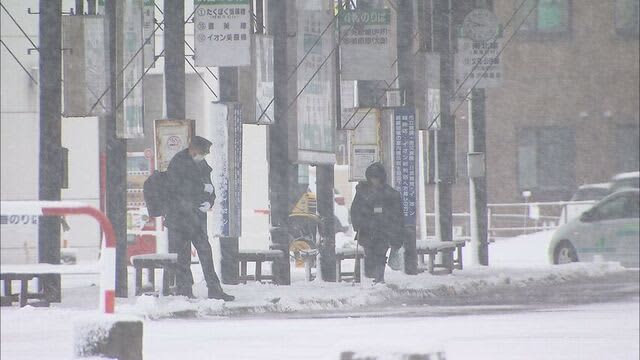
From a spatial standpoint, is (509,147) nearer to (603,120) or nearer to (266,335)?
(603,120)

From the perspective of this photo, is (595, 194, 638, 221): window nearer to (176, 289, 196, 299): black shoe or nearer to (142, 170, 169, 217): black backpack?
(176, 289, 196, 299): black shoe

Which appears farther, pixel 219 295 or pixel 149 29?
pixel 149 29

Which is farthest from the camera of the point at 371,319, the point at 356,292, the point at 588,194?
the point at 588,194

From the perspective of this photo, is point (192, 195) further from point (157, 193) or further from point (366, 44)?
point (366, 44)

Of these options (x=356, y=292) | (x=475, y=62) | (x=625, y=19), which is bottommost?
(x=356, y=292)

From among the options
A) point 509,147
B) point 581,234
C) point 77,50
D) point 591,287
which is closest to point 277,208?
point 77,50

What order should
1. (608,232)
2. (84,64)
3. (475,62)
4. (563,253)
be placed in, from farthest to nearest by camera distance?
(563,253), (608,232), (475,62), (84,64)

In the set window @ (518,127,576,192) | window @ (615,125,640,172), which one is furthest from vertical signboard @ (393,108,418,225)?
window @ (615,125,640,172)

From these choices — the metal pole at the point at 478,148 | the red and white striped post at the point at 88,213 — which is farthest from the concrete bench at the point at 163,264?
the red and white striped post at the point at 88,213

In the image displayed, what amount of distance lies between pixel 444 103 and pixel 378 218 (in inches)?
188

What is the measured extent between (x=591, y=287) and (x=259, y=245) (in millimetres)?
11895

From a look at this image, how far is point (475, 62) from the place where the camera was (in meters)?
27.1

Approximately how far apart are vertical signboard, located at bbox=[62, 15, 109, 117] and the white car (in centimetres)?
1324

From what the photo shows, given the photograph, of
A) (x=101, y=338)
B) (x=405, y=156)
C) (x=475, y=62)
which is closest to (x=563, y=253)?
(x=475, y=62)
